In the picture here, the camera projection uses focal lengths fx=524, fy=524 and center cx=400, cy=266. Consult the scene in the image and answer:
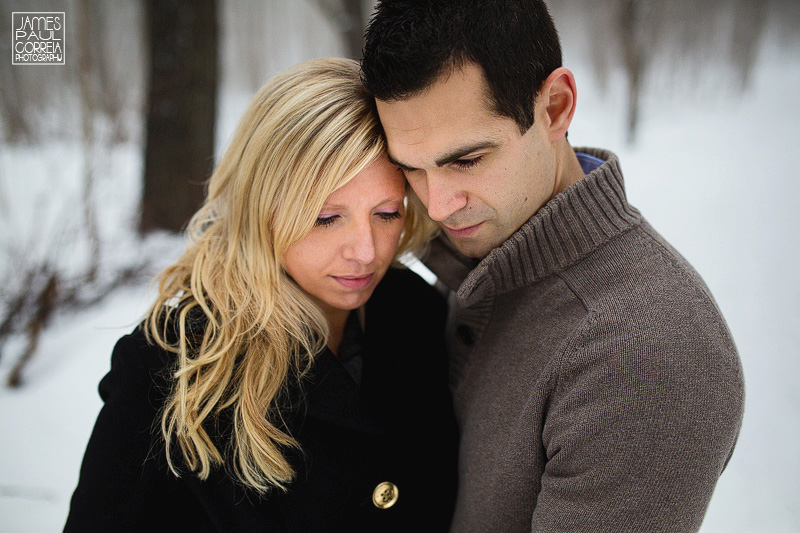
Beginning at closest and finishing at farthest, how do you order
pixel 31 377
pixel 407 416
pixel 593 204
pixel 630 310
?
pixel 630 310, pixel 593 204, pixel 407 416, pixel 31 377

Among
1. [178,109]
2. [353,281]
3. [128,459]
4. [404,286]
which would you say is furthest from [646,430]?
[178,109]

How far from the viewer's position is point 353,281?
140cm

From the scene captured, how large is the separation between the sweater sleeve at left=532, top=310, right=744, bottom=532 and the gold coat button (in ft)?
1.43

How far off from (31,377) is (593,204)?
8.40ft

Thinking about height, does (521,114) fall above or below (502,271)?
above

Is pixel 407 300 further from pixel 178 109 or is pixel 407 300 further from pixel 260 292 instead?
pixel 178 109

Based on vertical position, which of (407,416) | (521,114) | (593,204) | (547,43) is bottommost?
(407,416)

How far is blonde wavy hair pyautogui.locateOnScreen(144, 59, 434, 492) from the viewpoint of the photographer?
1227 mm

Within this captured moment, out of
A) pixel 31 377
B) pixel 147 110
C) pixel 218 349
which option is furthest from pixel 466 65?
pixel 31 377

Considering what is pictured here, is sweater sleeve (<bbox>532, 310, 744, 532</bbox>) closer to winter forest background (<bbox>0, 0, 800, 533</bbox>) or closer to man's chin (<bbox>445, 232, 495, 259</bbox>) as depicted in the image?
man's chin (<bbox>445, 232, 495, 259</bbox>)

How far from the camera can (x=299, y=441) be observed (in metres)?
1.31

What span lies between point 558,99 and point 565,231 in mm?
311

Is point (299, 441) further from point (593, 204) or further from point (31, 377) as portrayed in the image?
→ point (31, 377)

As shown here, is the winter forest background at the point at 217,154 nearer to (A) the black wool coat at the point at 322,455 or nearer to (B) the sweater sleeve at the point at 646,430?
(A) the black wool coat at the point at 322,455
